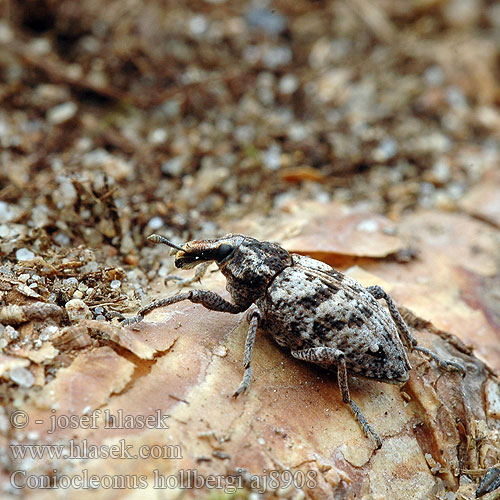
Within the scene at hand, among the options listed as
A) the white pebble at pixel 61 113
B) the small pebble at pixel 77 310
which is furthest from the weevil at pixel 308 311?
the white pebble at pixel 61 113

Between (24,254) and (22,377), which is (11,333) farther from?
(24,254)

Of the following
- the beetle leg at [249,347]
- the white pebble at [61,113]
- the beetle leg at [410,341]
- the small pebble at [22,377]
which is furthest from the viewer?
the white pebble at [61,113]

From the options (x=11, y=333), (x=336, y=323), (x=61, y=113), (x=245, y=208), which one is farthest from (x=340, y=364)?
(x=61, y=113)

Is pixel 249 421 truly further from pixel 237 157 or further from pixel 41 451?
pixel 237 157

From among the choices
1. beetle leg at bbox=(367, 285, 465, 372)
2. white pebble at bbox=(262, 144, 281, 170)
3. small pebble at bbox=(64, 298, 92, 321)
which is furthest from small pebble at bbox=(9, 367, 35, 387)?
white pebble at bbox=(262, 144, 281, 170)

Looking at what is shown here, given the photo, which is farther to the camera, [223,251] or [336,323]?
[223,251]

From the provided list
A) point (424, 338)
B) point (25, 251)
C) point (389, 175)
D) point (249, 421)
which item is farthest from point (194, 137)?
point (249, 421)

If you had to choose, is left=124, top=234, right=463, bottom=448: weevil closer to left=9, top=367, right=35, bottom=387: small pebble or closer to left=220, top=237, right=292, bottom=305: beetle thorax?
left=220, top=237, right=292, bottom=305: beetle thorax

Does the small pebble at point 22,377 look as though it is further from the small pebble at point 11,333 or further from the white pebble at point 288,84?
the white pebble at point 288,84
